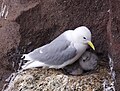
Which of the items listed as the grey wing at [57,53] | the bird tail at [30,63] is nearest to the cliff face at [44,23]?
the bird tail at [30,63]

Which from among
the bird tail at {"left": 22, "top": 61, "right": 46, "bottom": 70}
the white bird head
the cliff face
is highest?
the cliff face

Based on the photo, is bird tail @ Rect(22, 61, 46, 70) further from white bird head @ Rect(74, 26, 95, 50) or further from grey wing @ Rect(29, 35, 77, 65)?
white bird head @ Rect(74, 26, 95, 50)

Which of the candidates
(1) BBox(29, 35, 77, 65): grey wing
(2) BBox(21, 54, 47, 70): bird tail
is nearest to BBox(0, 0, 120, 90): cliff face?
(2) BBox(21, 54, 47, 70): bird tail

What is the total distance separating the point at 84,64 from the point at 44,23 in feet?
1.72

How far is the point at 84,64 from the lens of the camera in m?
2.98

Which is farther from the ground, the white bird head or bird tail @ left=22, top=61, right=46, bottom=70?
the white bird head

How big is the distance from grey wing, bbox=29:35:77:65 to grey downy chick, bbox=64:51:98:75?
9 cm

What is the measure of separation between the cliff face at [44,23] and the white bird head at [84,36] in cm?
24

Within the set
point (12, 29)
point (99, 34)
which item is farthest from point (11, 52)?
point (99, 34)

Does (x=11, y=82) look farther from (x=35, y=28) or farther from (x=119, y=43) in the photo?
(x=119, y=43)

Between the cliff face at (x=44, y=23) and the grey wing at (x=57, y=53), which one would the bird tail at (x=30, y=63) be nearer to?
the grey wing at (x=57, y=53)

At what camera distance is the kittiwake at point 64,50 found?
2939mm

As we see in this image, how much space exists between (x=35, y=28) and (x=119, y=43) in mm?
803

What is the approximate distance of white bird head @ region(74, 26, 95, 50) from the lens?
2916 millimetres
